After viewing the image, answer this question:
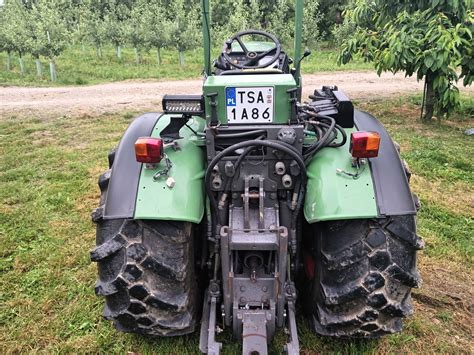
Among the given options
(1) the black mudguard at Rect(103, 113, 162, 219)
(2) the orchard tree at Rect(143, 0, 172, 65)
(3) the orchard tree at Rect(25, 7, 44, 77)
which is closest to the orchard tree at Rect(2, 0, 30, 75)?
(3) the orchard tree at Rect(25, 7, 44, 77)

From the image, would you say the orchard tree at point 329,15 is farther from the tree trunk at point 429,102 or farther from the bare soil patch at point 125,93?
the tree trunk at point 429,102

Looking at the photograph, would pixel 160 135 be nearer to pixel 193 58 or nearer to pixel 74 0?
pixel 193 58

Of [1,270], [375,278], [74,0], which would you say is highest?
[74,0]

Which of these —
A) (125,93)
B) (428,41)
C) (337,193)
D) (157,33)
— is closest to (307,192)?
(337,193)

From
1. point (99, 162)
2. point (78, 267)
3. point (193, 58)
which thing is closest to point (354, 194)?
point (78, 267)

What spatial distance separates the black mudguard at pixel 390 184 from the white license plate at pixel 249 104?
0.71m

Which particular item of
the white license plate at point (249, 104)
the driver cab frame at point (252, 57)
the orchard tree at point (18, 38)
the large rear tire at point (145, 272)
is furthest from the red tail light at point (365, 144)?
the orchard tree at point (18, 38)

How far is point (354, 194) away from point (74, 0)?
123 ft

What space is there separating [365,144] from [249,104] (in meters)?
0.71

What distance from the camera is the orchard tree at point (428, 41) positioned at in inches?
289

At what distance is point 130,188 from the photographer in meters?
2.61

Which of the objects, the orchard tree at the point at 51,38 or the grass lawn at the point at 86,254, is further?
the orchard tree at the point at 51,38

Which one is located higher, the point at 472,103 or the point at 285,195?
the point at 285,195

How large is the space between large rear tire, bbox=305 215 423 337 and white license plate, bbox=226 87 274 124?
77cm
